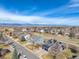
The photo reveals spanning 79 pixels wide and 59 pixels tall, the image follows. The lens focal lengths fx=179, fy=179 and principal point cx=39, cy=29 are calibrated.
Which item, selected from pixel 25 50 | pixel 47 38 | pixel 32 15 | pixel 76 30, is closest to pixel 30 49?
pixel 25 50

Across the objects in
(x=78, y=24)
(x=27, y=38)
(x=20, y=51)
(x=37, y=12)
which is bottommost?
(x=20, y=51)

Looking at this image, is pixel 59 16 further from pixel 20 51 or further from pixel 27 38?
pixel 20 51

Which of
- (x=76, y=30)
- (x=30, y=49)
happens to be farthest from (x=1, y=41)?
(x=76, y=30)

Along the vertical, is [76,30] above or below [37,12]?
below

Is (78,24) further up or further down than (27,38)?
further up

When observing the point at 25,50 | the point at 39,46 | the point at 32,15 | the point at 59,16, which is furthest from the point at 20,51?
the point at 59,16

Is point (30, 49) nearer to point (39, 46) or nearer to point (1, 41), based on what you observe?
point (39, 46)

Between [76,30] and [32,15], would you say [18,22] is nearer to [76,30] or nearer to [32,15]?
[32,15]
